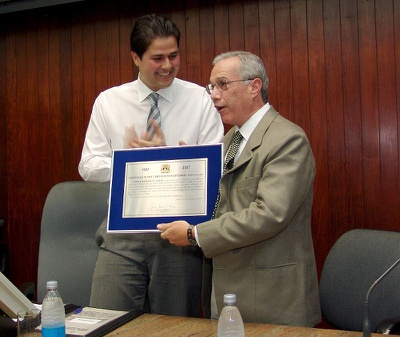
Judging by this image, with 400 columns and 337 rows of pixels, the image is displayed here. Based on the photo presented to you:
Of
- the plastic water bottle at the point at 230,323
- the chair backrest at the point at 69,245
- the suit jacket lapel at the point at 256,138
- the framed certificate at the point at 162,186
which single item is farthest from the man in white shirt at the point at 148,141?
the plastic water bottle at the point at 230,323

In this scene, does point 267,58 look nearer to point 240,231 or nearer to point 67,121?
point 67,121

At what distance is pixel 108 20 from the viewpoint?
15.0ft

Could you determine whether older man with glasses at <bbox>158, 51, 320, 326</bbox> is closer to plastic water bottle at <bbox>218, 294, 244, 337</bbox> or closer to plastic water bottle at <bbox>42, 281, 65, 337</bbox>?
plastic water bottle at <bbox>218, 294, 244, 337</bbox>

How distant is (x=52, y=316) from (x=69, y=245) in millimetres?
1415

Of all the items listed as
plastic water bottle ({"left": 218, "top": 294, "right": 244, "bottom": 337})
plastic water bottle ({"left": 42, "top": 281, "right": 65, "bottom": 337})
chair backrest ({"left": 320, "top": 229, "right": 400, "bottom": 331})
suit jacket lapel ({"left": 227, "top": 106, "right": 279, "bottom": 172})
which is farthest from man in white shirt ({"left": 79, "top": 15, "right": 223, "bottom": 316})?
plastic water bottle ({"left": 218, "top": 294, "right": 244, "bottom": 337})

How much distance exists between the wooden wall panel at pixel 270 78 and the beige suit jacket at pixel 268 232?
1.65 metres

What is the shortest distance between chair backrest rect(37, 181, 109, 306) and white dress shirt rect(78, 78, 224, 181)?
263mm

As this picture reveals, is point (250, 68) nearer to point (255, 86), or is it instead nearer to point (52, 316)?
point (255, 86)

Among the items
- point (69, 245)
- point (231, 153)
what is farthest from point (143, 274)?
point (231, 153)

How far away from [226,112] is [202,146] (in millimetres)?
172

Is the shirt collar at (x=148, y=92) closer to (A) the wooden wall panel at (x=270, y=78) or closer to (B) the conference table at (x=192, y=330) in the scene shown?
(B) the conference table at (x=192, y=330)

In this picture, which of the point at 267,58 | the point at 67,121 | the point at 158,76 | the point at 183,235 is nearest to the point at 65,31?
the point at 67,121

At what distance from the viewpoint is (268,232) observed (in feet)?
7.26

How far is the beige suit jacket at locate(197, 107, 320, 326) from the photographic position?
86.7 inches
